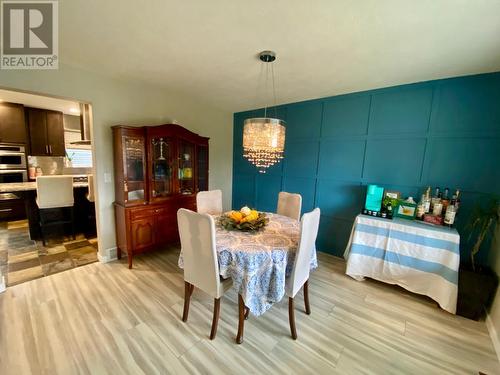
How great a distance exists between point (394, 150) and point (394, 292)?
168 cm

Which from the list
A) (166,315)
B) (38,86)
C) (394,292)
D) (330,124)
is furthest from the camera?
(330,124)

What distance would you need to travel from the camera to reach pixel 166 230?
290cm

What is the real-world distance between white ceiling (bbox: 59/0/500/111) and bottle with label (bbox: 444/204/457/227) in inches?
54.5

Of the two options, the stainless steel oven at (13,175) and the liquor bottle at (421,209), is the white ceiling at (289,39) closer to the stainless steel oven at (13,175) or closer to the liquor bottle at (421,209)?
the liquor bottle at (421,209)

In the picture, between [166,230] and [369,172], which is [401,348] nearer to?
[369,172]

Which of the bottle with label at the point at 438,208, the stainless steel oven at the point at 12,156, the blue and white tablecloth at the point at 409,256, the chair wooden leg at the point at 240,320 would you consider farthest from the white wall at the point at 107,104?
the bottle with label at the point at 438,208

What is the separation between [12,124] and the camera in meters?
4.05

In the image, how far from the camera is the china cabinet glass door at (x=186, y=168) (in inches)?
123

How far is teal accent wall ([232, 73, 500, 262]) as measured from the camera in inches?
85.9

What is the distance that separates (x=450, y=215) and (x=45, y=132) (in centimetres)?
703

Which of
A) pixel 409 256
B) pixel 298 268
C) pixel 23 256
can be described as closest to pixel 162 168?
pixel 23 256

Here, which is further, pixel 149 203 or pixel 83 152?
pixel 83 152

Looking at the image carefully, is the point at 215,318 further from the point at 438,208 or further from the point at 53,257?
the point at 53,257

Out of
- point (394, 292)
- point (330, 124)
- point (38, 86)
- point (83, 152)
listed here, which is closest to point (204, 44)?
point (38, 86)
